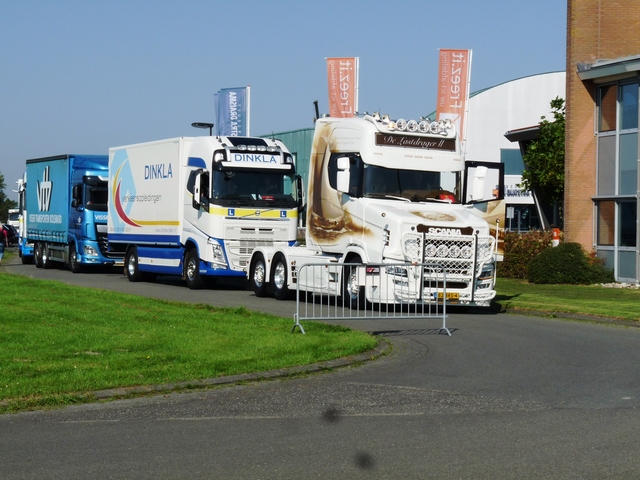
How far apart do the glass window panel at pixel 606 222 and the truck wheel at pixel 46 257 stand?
19498 millimetres

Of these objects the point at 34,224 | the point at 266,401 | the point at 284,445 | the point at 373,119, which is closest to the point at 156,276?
the point at 34,224

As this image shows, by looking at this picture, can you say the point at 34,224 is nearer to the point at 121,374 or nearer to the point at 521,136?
the point at 521,136

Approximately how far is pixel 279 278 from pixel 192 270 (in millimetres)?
4225

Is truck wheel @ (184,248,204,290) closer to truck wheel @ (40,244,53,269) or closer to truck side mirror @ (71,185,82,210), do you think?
truck side mirror @ (71,185,82,210)

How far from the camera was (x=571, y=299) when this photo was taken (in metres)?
23.0

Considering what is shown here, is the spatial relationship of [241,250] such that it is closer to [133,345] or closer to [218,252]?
[218,252]

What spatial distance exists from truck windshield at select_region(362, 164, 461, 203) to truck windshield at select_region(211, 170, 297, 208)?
5587mm

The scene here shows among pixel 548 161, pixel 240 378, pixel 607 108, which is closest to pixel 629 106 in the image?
pixel 607 108

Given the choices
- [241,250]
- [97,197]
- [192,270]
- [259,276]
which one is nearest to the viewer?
[259,276]

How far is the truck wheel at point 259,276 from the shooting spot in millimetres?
23516

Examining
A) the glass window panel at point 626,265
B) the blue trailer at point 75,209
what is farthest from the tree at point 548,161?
the blue trailer at point 75,209

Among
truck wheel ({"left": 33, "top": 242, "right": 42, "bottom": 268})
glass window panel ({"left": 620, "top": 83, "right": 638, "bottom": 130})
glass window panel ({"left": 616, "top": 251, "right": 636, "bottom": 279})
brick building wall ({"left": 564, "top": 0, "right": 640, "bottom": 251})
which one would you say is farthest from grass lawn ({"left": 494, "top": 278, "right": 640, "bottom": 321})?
truck wheel ({"left": 33, "top": 242, "right": 42, "bottom": 268})

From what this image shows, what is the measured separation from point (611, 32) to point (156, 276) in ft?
52.3

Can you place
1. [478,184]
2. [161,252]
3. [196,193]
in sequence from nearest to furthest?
[478,184] < [196,193] < [161,252]
